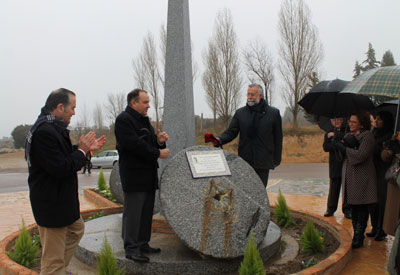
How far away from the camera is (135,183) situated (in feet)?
11.6

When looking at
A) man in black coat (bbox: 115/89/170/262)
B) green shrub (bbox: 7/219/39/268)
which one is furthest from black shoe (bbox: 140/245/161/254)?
green shrub (bbox: 7/219/39/268)

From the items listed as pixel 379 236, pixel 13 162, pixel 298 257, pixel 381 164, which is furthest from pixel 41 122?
pixel 13 162

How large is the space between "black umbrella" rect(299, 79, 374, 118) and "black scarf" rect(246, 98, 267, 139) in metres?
1.41

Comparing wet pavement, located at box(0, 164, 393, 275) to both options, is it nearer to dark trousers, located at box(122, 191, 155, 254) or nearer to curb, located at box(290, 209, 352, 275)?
curb, located at box(290, 209, 352, 275)

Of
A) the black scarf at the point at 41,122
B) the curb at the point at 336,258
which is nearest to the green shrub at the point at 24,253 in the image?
the black scarf at the point at 41,122

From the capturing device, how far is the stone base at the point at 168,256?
11.6ft

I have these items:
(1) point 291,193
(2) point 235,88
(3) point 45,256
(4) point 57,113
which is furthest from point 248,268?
(2) point 235,88

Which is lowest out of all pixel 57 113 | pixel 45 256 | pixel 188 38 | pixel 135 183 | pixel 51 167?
pixel 45 256

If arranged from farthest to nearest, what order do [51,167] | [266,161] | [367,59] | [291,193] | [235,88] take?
[367,59] < [235,88] < [291,193] < [266,161] < [51,167]

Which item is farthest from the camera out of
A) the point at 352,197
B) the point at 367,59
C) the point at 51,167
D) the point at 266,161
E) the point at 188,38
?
the point at 367,59

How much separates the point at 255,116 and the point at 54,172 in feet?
9.05

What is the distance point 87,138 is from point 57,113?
292mm

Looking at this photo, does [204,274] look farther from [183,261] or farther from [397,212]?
[397,212]

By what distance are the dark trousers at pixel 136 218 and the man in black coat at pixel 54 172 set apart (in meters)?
0.73
